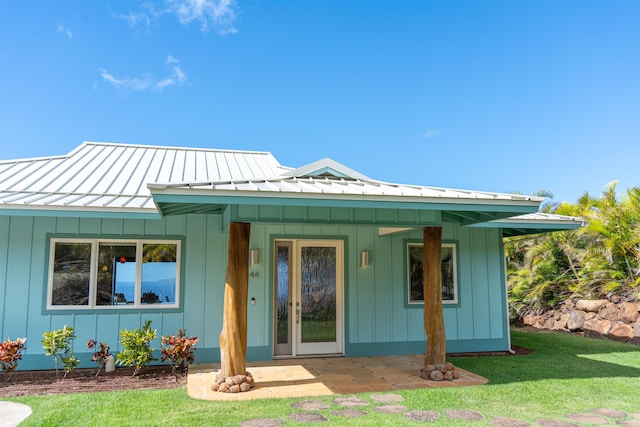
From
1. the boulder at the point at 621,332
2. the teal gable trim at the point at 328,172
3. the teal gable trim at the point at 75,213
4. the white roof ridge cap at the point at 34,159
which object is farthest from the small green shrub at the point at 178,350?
the boulder at the point at 621,332

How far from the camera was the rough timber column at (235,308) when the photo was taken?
588cm

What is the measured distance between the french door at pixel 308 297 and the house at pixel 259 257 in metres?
0.02

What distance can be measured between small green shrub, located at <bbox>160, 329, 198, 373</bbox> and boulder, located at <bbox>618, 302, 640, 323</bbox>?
32.7 ft

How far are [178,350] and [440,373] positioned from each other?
4.00m

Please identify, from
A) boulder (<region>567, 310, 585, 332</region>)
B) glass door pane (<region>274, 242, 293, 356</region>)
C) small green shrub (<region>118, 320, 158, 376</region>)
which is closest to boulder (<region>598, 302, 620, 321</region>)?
boulder (<region>567, 310, 585, 332</region>)

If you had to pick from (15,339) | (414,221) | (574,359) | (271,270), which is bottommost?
(574,359)

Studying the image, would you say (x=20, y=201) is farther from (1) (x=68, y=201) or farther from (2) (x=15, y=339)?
(2) (x=15, y=339)

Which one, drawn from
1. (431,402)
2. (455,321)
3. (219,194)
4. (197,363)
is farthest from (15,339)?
(455,321)

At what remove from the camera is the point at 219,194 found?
505 centimetres

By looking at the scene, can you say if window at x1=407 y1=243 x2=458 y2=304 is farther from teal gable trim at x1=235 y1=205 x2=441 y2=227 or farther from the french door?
teal gable trim at x1=235 y1=205 x2=441 y2=227

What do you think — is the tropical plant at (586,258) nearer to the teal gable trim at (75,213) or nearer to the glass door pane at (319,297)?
the glass door pane at (319,297)

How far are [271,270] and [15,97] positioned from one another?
40.2ft

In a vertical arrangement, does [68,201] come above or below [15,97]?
below

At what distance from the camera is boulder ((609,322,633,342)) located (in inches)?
398
